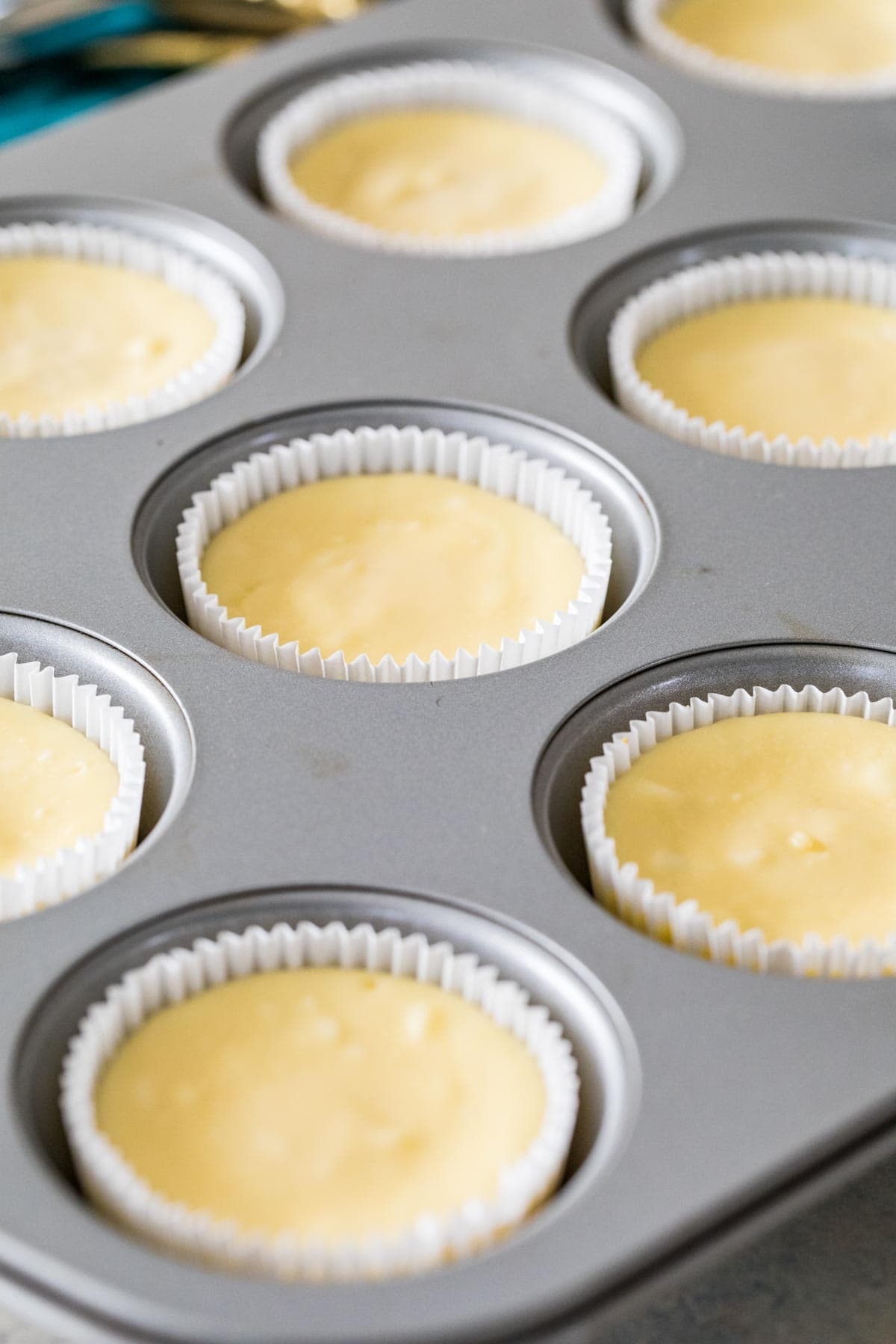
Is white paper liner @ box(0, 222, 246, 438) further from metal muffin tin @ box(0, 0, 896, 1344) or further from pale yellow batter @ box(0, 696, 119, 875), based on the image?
pale yellow batter @ box(0, 696, 119, 875)

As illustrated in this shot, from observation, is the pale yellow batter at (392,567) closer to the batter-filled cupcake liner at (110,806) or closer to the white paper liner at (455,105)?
the batter-filled cupcake liner at (110,806)

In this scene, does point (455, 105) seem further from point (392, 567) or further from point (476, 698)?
point (476, 698)

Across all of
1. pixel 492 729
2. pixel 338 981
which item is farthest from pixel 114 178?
pixel 338 981

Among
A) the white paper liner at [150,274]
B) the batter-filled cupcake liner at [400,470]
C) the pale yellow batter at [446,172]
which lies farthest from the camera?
the pale yellow batter at [446,172]

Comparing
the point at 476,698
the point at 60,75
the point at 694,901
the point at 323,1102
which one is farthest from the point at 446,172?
the point at 323,1102

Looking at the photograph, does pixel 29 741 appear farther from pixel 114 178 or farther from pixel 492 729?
pixel 114 178

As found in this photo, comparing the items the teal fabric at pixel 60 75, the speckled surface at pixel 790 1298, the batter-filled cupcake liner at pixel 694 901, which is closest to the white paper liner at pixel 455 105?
the teal fabric at pixel 60 75
